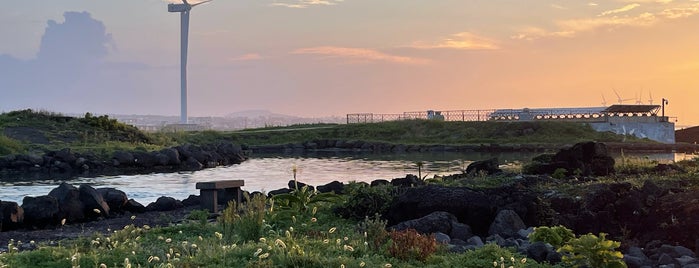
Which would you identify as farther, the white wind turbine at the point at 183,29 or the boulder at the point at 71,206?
the white wind turbine at the point at 183,29

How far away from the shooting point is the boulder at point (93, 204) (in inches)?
580

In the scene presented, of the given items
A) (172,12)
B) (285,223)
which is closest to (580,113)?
(172,12)

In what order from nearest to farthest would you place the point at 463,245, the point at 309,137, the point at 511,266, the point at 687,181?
the point at 511,266 → the point at 463,245 → the point at 687,181 → the point at 309,137

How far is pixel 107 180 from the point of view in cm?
2700

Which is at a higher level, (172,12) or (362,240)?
(172,12)

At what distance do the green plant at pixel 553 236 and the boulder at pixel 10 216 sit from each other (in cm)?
889

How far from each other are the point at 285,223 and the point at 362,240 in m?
3.00

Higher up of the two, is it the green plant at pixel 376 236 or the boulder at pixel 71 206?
the green plant at pixel 376 236

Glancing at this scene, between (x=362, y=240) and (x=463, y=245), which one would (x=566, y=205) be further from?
(x=362, y=240)

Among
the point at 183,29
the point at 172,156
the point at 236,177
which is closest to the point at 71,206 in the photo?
the point at 236,177

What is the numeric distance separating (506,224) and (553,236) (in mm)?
1715

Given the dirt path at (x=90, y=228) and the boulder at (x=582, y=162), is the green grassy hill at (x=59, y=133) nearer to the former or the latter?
the dirt path at (x=90, y=228)

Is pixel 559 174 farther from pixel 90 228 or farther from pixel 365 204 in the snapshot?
pixel 90 228

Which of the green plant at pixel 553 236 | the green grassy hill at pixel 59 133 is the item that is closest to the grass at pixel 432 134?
the green grassy hill at pixel 59 133
